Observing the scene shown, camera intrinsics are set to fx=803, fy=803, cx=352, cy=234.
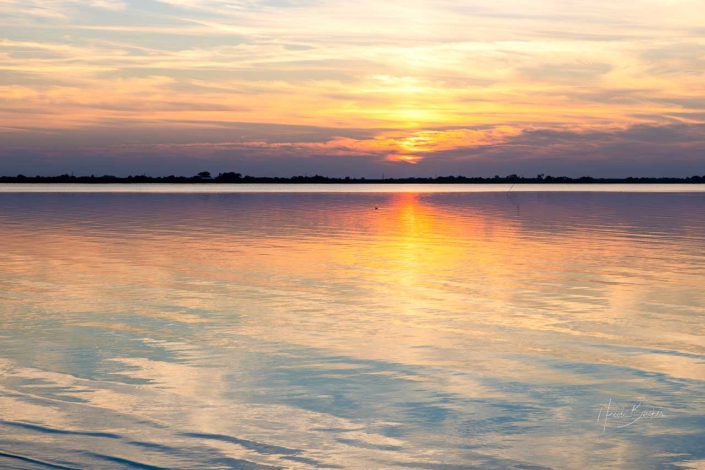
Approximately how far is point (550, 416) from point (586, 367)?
2.80 metres

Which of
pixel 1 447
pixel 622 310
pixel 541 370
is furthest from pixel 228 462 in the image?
pixel 622 310

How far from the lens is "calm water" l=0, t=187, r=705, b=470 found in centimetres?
895

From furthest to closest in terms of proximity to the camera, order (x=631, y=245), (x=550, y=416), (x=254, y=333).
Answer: (x=631, y=245), (x=254, y=333), (x=550, y=416)

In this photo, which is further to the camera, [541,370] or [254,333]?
[254,333]

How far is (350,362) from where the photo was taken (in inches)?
510

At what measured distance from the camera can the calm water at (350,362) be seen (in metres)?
8.95

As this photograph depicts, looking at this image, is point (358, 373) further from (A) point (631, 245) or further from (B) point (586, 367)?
(A) point (631, 245)

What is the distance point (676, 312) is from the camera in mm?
17359

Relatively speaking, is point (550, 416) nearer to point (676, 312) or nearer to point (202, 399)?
point (202, 399)

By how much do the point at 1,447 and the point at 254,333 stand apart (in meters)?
6.74

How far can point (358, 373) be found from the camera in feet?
40.1

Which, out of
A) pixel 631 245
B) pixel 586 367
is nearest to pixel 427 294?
pixel 586 367

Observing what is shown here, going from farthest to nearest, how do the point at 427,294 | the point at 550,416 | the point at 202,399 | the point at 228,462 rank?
the point at 427,294 → the point at 202,399 → the point at 550,416 → the point at 228,462

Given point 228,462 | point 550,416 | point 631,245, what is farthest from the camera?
point 631,245
